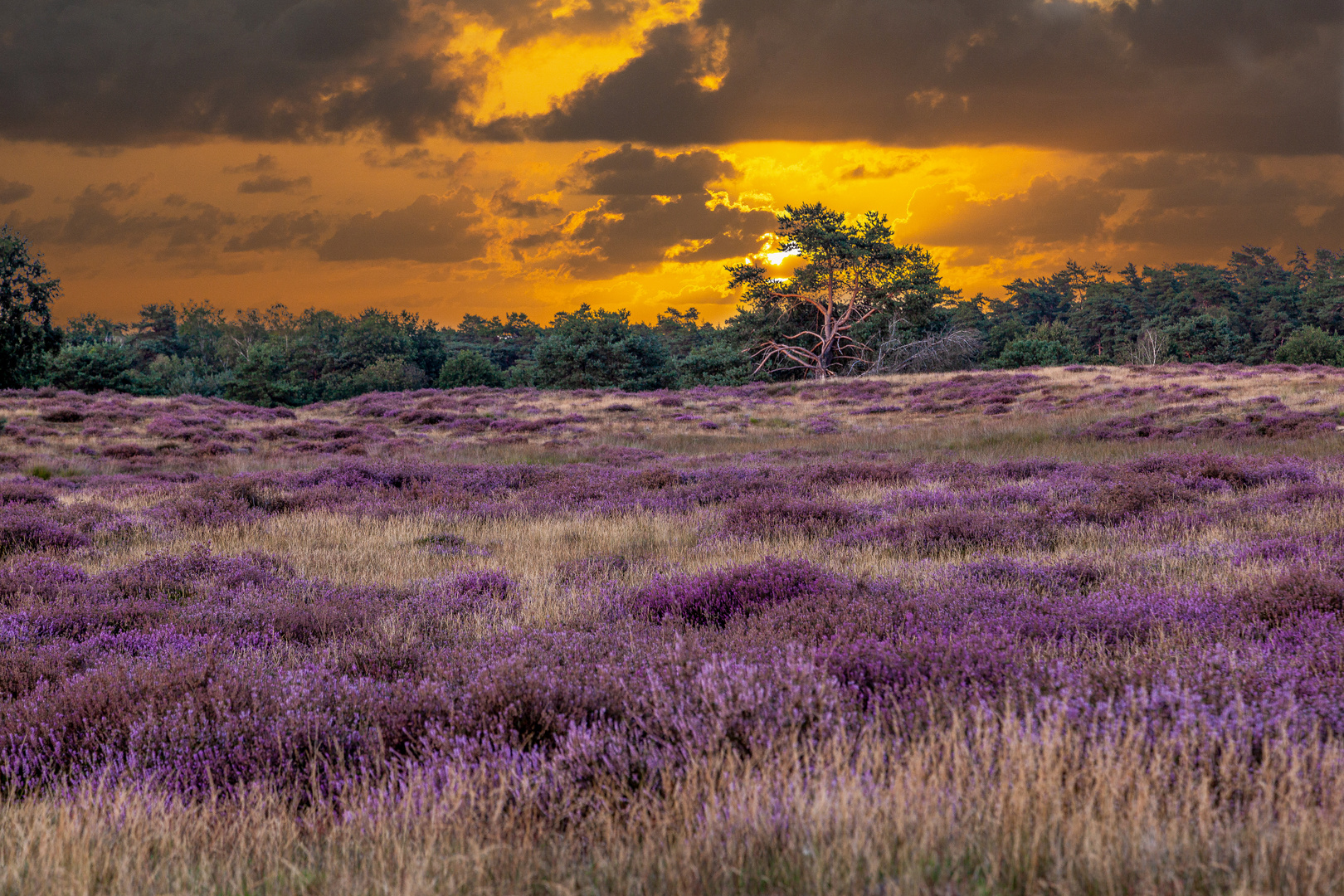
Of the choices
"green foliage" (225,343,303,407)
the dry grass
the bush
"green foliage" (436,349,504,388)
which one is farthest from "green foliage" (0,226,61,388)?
the bush

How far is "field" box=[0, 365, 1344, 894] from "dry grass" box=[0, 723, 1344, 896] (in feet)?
0.05

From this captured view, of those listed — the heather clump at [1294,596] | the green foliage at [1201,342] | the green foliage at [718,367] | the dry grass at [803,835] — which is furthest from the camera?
the green foliage at [1201,342]

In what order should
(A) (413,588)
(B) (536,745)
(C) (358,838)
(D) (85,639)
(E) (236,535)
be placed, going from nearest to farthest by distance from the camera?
(C) (358,838)
(B) (536,745)
(D) (85,639)
(A) (413,588)
(E) (236,535)

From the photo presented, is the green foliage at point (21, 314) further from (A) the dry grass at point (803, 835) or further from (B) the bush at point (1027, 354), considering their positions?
(B) the bush at point (1027, 354)

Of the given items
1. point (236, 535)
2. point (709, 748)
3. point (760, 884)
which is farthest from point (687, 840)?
point (236, 535)

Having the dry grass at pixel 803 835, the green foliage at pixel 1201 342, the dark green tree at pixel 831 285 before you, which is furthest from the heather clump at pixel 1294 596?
the green foliage at pixel 1201 342

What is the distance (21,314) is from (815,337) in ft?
169

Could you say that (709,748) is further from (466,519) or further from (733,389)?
(733,389)

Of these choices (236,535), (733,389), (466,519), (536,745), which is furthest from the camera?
(733,389)

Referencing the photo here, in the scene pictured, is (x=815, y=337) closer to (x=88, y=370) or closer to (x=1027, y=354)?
(x=1027, y=354)

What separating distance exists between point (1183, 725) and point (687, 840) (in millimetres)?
2150

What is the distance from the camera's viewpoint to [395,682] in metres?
4.32

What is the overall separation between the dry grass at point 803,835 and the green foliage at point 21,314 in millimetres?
54173

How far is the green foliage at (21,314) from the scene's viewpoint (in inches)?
1758
